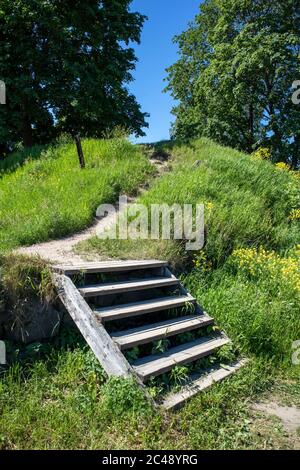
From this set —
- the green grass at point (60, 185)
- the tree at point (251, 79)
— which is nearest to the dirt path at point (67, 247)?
the green grass at point (60, 185)

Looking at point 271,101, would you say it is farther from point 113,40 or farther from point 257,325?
point 257,325

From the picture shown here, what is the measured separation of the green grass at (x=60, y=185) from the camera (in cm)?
771

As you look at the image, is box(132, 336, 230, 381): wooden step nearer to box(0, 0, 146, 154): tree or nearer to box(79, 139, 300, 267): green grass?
box(79, 139, 300, 267): green grass

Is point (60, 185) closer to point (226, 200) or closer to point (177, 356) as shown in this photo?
point (226, 200)

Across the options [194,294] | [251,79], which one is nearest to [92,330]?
[194,294]

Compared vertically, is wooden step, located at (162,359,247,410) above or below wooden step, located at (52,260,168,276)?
below

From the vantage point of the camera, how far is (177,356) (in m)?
4.76

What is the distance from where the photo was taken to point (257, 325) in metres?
5.59

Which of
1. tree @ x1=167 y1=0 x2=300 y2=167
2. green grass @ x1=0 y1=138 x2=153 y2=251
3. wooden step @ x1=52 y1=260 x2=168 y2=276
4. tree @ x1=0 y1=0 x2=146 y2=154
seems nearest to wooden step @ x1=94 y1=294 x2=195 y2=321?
wooden step @ x1=52 y1=260 x2=168 y2=276

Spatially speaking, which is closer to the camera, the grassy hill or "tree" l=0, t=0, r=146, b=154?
the grassy hill

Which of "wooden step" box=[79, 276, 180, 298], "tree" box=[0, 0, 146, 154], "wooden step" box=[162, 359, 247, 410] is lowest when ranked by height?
"wooden step" box=[162, 359, 247, 410]

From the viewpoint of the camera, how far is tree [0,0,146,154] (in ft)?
50.2

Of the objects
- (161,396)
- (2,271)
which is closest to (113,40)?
(2,271)

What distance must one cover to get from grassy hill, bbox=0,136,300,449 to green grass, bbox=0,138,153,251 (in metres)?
0.04
